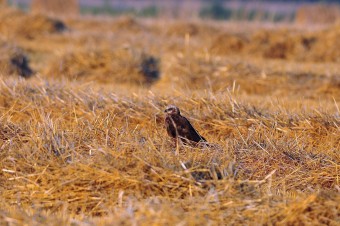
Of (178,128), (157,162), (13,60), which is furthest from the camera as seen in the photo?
(13,60)

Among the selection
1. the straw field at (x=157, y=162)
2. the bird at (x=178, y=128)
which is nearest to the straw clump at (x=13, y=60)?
the straw field at (x=157, y=162)

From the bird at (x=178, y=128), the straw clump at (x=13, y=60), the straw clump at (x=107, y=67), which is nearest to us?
the bird at (x=178, y=128)

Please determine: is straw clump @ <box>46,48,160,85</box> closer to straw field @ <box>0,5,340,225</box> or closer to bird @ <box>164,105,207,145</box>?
straw field @ <box>0,5,340,225</box>

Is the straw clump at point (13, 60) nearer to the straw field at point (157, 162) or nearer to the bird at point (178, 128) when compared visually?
the straw field at point (157, 162)

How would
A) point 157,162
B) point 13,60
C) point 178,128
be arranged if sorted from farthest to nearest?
point 13,60 < point 178,128 < point 157,162

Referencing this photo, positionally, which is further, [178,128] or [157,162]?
[178,128]

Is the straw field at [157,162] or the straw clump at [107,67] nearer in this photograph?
the straw field at [157,162]

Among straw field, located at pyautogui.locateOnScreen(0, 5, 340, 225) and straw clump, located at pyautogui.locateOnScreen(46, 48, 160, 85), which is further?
straw clump, located at pyautogui.locateOnScreen(46, 48, 160, 85)

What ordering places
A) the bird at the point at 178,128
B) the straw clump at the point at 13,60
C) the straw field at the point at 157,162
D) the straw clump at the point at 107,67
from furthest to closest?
the straw clump at the point at 107,67 → the straw clump at the point at 13,60 → the bird at the point at 178,128 → the straw field at the point at 157,162

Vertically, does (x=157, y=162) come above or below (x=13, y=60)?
above

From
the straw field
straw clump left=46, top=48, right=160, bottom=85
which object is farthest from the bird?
straw clump left=46, top=48, right=160, bottom=85

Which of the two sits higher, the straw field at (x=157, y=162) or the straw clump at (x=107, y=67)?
the straw field at (x=157, y=162)

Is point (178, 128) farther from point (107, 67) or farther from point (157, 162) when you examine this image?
point (107, 67)

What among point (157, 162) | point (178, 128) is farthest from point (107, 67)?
point (157, 162)
